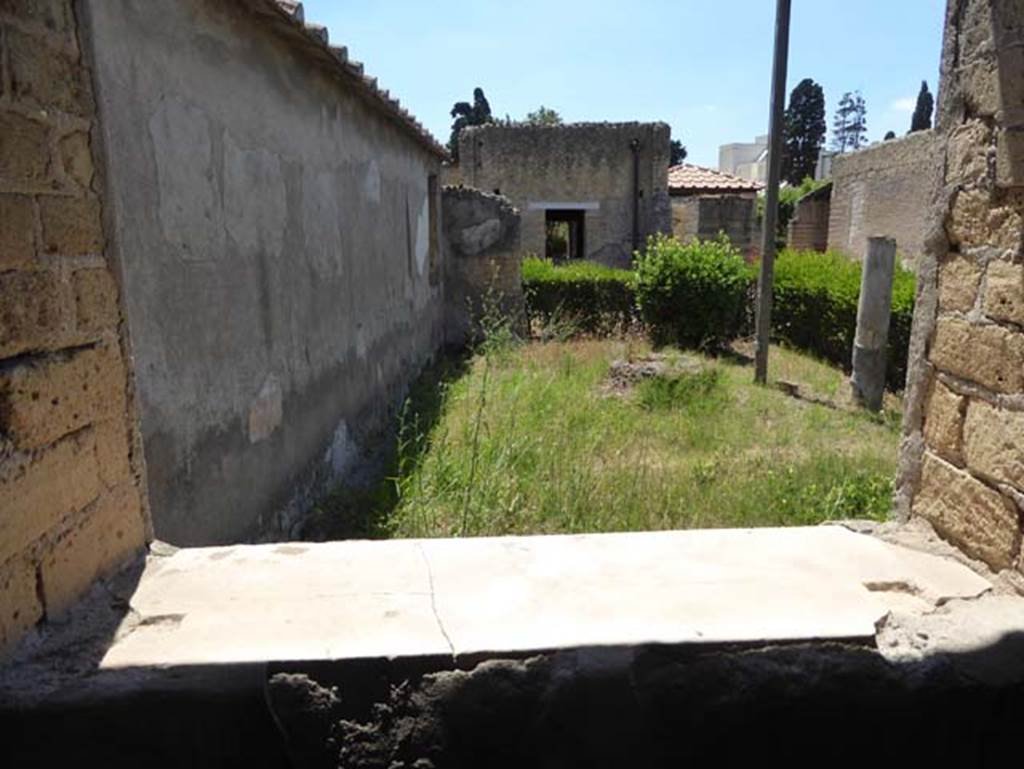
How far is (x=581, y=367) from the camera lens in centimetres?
807

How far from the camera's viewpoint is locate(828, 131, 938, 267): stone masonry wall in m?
13.4

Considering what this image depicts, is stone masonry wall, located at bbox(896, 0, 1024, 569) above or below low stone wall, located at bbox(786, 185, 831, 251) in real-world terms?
below

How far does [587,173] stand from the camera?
17281 mm

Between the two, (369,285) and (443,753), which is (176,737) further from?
(369,285)

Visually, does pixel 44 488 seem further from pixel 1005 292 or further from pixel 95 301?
pixel 1005 292

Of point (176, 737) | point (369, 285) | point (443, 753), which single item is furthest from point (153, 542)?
point (369, 285)

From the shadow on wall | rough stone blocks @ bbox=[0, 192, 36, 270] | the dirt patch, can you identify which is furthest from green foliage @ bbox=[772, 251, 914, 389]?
rough stone blocks @ bbox=[0, 192, 36, 270]

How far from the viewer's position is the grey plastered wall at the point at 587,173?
17094 mm

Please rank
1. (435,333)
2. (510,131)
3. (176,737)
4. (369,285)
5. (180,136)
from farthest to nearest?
(510,131)
(435,333)
(369,285)
(180,136)
(176,737)

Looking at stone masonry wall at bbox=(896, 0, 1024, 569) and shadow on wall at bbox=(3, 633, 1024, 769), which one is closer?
shadow on wall at bbox=(3, 633, 1024, 769)

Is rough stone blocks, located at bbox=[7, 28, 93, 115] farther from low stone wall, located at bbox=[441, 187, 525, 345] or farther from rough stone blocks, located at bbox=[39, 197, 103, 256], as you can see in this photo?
low stone wall, located at bbox=[441, 187, 525, 345]

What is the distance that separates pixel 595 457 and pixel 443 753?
3693 mm

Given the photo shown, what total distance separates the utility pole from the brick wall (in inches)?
298

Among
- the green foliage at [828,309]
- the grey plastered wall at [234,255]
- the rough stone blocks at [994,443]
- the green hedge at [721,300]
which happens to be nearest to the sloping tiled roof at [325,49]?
the grey plastered wall at [234,255]
